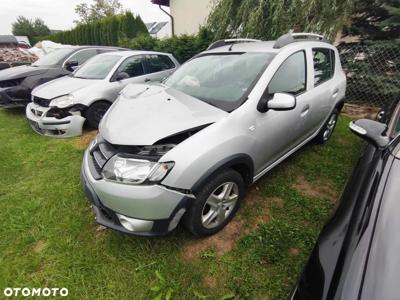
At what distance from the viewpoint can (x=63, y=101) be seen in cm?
418

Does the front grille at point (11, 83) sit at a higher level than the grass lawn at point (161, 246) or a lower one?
higher

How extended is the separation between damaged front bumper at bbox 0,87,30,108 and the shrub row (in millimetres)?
10036

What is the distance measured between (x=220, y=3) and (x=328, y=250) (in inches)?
291

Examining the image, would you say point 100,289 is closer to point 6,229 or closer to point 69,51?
point 6,229

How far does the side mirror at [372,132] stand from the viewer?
1.73 m

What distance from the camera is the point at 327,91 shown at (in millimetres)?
3182

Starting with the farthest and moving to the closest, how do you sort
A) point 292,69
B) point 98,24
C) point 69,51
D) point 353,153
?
point 98,24, point 69,51, point 353,153, point 292,69

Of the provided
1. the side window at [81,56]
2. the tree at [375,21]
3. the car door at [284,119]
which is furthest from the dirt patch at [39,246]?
the tree at [375,21]

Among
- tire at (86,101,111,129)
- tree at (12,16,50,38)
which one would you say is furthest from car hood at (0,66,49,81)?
tree at (12,16,50,38)

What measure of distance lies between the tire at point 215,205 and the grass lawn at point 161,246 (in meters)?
0.15

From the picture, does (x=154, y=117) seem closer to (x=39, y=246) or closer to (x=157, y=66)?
(x=39, y=246)

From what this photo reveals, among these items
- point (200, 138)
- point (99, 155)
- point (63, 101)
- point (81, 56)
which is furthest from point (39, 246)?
point (81, 56)

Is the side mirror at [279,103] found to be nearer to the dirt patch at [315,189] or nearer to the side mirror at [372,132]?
the side mirror at [372,132]

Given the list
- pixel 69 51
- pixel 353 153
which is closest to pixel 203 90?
pixel 353 153
